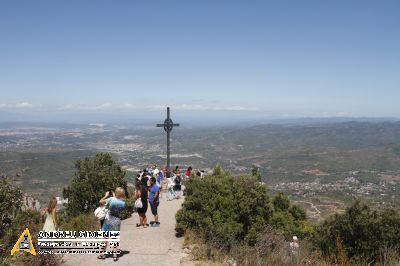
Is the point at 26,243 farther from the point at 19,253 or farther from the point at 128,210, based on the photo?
the point at 128,210

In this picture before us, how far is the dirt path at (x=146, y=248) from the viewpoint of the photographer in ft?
27.3

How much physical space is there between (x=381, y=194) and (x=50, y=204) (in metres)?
99.7

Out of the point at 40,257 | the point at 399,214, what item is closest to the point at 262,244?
the point at 40,257

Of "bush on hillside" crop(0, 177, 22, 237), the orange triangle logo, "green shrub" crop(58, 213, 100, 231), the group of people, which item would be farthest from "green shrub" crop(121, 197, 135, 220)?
"bush on hillside" crop(0, 177, 22, 237)

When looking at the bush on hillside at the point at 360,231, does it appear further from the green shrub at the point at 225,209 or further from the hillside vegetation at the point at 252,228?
the green shrub at the point at 225,209

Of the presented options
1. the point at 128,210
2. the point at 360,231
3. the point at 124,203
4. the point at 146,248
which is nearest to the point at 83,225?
the point at 128,210

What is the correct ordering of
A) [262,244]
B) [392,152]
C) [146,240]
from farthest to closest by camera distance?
[392,152] → [146,240] → [262,244]

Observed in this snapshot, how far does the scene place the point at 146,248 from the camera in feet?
31.1

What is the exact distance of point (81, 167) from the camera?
1647cm

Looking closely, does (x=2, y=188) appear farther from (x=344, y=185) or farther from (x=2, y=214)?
(x=344, y=185)

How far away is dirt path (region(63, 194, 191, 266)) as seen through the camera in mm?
8320

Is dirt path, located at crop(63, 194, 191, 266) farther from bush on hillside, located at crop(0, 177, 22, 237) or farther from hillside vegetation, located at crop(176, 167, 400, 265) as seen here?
bush on hillside, located at crop(0, 177, 22, 237)

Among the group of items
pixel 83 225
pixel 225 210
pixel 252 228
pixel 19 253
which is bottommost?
pixel 83 225

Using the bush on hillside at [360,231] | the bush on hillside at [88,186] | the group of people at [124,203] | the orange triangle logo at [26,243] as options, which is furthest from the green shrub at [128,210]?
the bush on hillside at [360,231]
